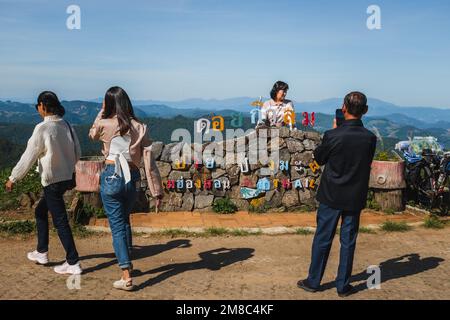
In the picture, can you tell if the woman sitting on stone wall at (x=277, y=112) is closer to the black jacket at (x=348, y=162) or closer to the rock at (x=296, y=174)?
the rock at (x=296, y=174)

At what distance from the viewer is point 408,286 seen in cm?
502

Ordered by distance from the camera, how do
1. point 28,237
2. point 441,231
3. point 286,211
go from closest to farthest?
point 28,237 → point 441,231 → point 286,211

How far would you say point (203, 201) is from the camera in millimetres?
8508

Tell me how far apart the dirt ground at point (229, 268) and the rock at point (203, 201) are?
172 cm

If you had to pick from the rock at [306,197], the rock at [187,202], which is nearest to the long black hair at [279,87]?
the rock at [306,197]

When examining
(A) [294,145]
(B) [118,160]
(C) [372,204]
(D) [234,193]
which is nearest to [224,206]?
(D) [234,193]

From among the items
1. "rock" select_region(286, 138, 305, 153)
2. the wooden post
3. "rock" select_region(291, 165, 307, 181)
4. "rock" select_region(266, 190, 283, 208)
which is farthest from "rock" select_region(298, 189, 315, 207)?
the wooden post

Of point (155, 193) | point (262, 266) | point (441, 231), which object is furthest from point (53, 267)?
point (441, 231)

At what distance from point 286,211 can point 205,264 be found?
10.4 ft

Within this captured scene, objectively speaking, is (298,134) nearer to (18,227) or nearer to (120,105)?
(120,105)

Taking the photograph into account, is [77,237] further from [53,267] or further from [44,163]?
[44,163]

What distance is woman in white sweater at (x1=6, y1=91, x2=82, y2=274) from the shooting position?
5023 millimetres

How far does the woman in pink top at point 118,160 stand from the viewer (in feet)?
15.2

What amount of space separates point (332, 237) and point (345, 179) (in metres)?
0.60
